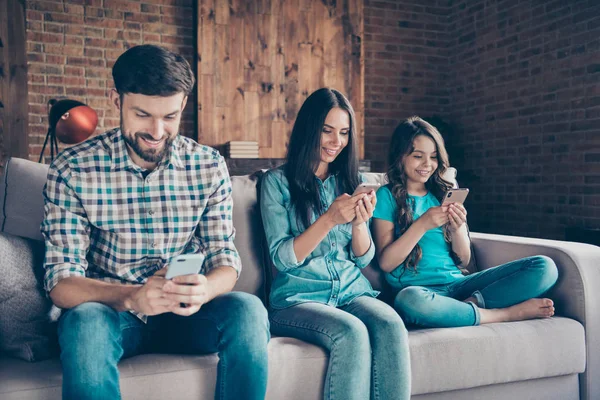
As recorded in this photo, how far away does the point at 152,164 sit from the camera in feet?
5.23

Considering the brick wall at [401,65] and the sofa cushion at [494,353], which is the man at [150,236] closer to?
the sofa cushion at [494,353]

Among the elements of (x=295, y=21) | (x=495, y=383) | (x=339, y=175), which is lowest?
(x=495, y=383)

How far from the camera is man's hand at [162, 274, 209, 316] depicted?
50.8 inches

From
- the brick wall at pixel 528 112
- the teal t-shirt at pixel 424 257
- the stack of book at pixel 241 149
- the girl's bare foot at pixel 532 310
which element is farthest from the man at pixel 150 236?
the brick wall at pixel 528 112

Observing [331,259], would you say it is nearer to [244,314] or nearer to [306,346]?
[306,346]

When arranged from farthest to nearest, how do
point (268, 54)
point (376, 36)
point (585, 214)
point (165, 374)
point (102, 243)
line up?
1. point (376, 36)
2. point (268, 54)
3. point (585, 214)
4. point (102, 243)
5. point (165, 374)

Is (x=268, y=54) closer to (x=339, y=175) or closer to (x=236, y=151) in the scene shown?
(x=236, y=151)

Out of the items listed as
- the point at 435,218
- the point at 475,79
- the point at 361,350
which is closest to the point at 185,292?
the point at 361,350

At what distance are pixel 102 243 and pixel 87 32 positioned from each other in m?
3.39

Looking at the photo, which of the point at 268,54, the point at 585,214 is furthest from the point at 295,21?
the point at 585,214

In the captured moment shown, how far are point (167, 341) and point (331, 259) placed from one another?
600mm

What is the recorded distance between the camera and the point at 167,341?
152 cm

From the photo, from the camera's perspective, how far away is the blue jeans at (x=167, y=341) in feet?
→ 3.93

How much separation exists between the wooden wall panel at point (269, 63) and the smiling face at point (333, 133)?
109 inches
